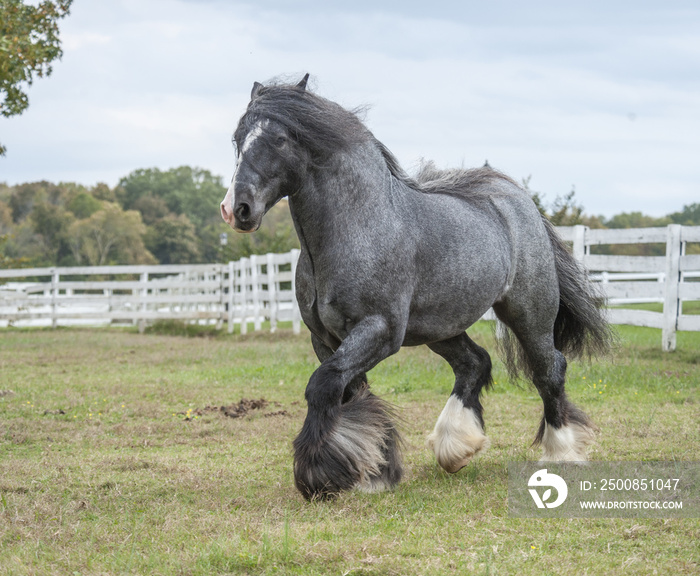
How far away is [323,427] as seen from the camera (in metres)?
3.85

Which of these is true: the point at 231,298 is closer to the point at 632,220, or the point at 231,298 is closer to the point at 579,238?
the point at 579,238

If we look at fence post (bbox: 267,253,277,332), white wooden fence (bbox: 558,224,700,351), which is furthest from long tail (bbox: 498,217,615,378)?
fence post (bbox: 267,253,277,332)

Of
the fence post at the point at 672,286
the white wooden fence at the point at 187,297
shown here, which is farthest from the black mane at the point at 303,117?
the white wooden fence at the point at 187,297

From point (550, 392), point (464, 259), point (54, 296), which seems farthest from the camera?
point (54, 296)

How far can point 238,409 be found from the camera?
729 centimetres

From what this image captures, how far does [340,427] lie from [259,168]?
139cm

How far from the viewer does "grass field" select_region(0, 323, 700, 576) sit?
3043 mm

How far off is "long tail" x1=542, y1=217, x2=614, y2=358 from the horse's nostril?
2.63 meters

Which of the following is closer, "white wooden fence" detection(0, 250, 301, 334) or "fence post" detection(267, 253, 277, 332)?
"fence post" detection(267, 253, 277, 332)

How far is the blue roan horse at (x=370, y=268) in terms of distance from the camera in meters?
3.86

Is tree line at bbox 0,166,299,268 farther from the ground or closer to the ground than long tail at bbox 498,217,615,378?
farther from the ground

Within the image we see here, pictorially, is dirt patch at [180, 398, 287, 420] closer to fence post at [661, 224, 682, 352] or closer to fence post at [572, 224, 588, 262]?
fence post at [661, 224, 682, 352]

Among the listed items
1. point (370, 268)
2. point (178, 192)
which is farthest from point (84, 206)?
point (370, 268)

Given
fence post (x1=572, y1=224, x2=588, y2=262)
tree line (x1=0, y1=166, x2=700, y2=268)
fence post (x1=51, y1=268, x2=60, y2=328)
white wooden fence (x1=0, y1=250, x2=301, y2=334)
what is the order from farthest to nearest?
tree line (x1=0, y1=166, x2=700, y2=268) → fence post (x1=51, y1=268, x2=60, y2=328) → white wooden fence (x1=0, y1=250, x2=301, y2=334) → fence post (x1=572, y1=224, x2=588, y2=262)
